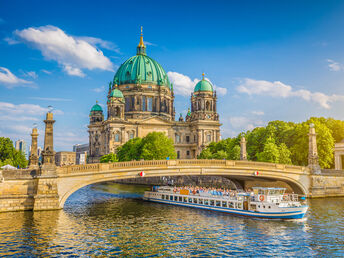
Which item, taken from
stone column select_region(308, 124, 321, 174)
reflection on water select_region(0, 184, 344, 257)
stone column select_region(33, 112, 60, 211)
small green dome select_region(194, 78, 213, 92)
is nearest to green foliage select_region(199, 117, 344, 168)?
stone column select_region(308, 124, 321, 174)

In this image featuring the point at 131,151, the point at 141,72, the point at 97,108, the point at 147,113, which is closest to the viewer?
the point at 131,151

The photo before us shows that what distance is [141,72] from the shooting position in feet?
433

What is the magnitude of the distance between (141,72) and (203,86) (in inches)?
1032

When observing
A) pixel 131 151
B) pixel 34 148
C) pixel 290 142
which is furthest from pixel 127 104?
pixel 34 148

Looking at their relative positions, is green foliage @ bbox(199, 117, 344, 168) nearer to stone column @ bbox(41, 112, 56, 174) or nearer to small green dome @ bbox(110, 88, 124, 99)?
stone column @ bbox(41, 112, 56, 174)

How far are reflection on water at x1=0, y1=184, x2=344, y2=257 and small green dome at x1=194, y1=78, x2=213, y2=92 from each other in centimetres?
7971

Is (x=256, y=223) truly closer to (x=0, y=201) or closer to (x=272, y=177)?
(x=272, y=177)

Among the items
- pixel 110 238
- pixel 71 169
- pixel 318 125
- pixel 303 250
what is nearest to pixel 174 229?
pixel 110 238

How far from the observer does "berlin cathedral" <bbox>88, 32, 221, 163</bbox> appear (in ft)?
387

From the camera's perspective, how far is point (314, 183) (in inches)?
2058

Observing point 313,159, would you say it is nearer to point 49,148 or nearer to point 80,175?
point 80,175

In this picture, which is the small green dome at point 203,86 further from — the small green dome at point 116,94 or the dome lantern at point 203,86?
the small green dome at point 116,94

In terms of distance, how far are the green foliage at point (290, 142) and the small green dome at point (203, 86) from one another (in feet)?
106

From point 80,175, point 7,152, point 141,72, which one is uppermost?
point 141,72
